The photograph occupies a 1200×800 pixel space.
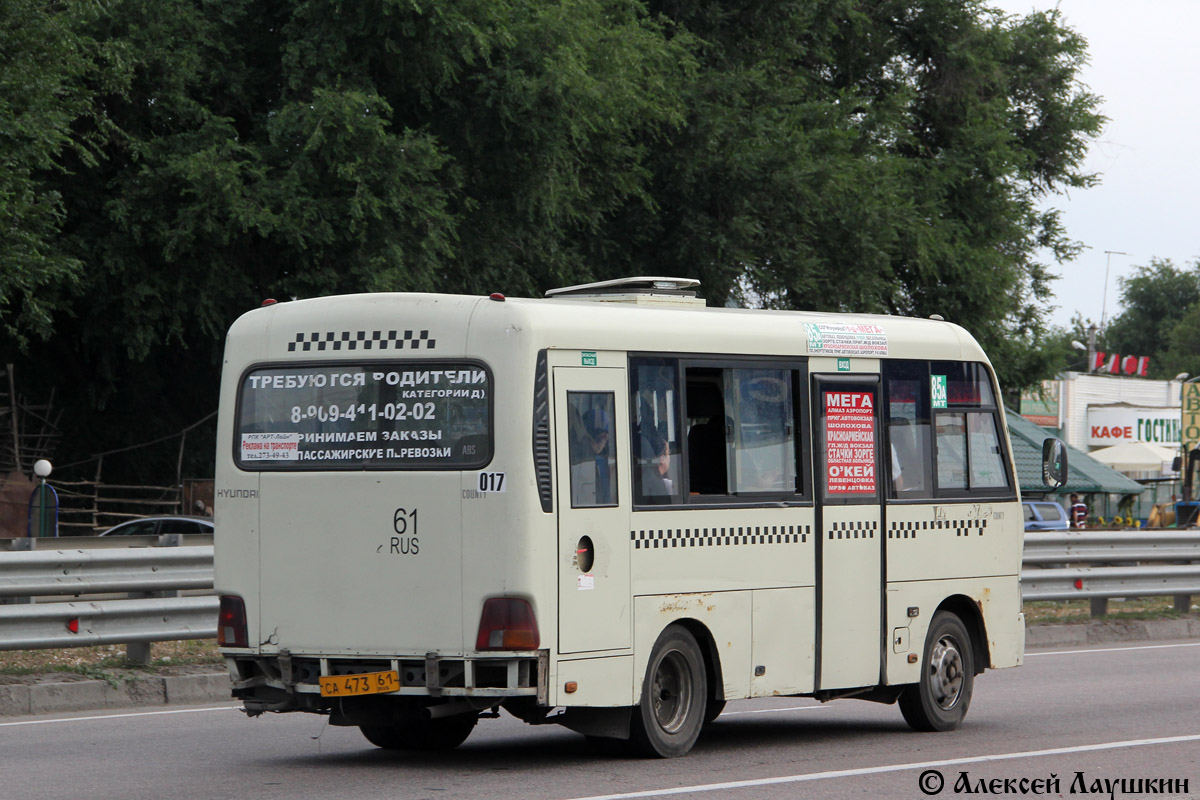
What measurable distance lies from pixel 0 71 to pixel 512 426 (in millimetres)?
16626

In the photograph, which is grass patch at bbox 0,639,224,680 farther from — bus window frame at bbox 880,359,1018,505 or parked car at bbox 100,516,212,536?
parked car at bbox 100,516,212,536

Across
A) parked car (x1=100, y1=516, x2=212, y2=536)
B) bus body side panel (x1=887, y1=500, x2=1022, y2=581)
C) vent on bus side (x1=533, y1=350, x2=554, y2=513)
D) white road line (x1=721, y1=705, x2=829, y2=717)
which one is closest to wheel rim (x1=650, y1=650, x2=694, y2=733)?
vent on bus side (x1=533, y1=350, x2=554, y2=513)

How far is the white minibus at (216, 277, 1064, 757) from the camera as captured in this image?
29.3ft

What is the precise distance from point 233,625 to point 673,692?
2.49 m

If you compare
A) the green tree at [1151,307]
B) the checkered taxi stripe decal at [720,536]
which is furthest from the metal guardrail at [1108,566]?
the green tree at [1151,307]

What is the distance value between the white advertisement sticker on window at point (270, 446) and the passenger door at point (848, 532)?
3234 millimetres

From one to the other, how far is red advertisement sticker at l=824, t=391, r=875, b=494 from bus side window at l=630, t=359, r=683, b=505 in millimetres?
1342

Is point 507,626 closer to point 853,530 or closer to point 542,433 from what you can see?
point 542,433

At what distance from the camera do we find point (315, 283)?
2645 centimetres

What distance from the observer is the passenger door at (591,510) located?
900 centimetres

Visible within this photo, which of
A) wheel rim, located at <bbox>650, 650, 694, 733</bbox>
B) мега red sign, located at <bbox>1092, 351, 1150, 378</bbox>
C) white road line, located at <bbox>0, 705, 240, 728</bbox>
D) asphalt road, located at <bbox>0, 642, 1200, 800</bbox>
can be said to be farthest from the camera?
мега red sign, located at <bbox>1092, 351, 1150, 378</bbox>

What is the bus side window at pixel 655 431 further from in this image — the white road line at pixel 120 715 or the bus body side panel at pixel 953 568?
the white road line at pixel 120 715

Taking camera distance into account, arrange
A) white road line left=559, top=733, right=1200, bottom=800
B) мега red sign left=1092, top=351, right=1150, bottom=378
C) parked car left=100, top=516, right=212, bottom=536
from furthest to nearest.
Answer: мега red sign left=1092, top=351, right=1150, bottom=378 < parked car left=100, top=516, right=212, bottom=536 < white road line left=559, top=733, right=1200, bottom=800

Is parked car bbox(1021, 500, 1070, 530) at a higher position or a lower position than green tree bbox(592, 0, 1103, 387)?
lower
